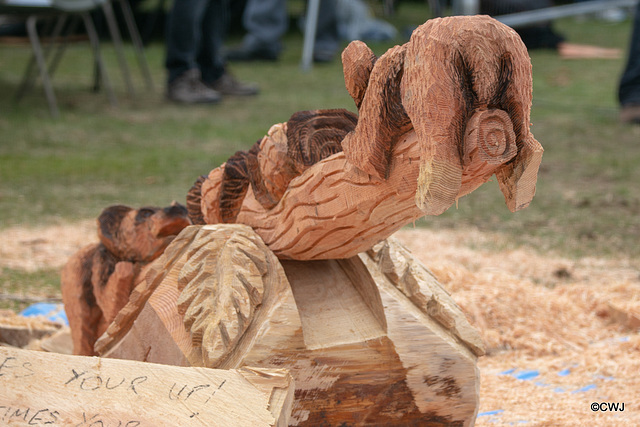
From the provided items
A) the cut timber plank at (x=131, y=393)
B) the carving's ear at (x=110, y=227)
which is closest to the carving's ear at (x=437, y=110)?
the cut timber plank at (x=131, y=393)

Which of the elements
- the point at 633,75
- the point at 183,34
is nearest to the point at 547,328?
the point at 633,75

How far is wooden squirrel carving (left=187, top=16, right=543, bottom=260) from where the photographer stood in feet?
3.84

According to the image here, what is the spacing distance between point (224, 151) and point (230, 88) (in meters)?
2.15

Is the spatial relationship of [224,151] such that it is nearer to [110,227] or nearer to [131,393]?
[110,227]

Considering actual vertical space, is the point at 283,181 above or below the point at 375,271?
above

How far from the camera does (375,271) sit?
67.4 inches

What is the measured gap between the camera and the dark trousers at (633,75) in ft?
19.9

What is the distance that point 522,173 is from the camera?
1224 millimetres

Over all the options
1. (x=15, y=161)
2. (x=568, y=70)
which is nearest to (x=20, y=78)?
(x=15, y=161)

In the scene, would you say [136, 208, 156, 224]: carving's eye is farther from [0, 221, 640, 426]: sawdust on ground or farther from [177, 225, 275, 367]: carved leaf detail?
[0, 221, 640, 426]: sawdust on ground

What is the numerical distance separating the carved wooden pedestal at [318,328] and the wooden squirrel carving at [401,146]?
108mm

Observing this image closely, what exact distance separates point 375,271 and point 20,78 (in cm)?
741

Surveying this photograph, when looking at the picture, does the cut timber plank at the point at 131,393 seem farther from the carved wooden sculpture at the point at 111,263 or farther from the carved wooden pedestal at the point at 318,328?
the carved wooden sculpture at the point at 111,263

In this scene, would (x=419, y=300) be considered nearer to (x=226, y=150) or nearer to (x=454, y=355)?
(x=454, y=355)
